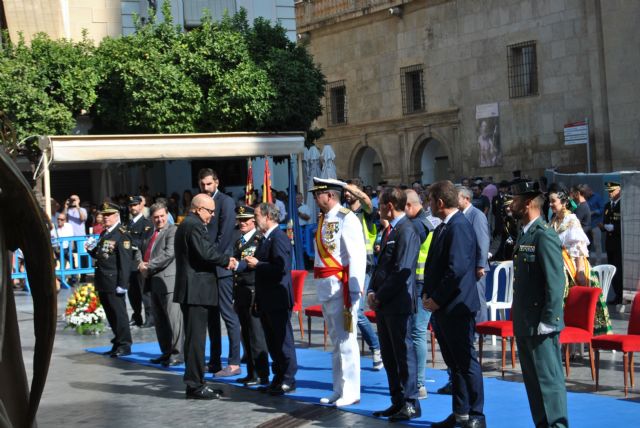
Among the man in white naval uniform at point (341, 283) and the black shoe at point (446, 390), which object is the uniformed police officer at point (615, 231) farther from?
the man in white naval uniform at point (341, 283)

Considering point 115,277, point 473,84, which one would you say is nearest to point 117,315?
point 115,277

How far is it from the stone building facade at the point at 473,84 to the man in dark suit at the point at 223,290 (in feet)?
62.9

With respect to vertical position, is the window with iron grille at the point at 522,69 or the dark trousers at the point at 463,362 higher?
the window with iron grille at the point at 522,69

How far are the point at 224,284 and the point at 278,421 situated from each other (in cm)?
283

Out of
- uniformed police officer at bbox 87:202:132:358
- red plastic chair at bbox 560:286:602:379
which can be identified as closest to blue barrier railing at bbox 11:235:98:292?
uniformed police officer at bbox 87:202:132:358

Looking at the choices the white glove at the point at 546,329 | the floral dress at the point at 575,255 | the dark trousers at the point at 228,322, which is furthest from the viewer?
the dark trousers at the point at 228,322

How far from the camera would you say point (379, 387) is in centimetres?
1073

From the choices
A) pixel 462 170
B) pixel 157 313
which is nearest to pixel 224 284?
pixel 157 313

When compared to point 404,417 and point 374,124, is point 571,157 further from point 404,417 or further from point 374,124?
point 404,417

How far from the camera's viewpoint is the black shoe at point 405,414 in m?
9.02

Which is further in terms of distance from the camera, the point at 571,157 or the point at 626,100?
the point at 571,157

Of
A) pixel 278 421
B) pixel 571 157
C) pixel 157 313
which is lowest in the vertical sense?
pixel 278 421

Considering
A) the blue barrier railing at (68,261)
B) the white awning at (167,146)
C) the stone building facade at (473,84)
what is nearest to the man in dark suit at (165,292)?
the white awning at (167,146)

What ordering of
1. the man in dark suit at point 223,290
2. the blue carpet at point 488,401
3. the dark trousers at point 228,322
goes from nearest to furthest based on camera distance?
1. the blue carpet at point 488,401
2. the man in dark suit at point 223,290
3. the dark trousers at point 228,322
